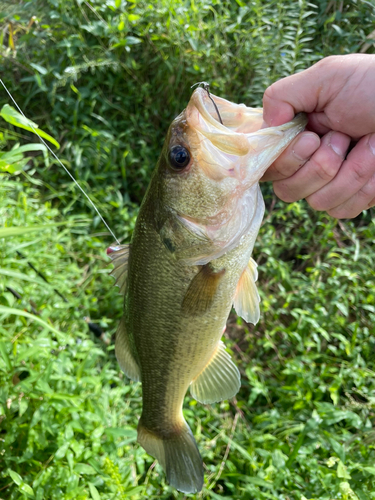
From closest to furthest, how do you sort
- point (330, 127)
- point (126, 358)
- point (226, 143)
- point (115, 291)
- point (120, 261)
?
point (226, 143), point (330, 127), point (120, 261), point (126, 358), point (115, 291)

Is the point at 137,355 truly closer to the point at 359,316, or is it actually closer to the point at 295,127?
the point at 295,127

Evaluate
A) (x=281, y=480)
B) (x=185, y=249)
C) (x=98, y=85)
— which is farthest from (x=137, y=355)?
(x=98, y=85)

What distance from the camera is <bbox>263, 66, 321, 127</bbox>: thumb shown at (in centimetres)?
154

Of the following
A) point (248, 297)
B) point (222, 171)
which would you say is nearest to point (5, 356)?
A: point (248, 297)

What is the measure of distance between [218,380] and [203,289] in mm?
613

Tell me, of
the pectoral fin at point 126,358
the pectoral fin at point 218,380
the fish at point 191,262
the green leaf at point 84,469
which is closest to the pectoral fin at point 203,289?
the fish at point 191,262

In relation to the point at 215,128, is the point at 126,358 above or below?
below

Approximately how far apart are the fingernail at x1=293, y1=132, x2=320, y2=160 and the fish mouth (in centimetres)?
15

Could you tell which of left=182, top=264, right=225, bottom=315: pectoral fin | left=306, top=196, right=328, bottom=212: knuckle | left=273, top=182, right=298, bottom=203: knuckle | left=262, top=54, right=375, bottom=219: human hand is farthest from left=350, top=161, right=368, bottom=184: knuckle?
left=182, top=264, right=225, bottom=315: pectoral fin

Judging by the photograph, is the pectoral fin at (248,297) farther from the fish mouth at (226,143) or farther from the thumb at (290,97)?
the thumb at (290,97)

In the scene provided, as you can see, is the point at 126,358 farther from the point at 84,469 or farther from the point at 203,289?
the point at 203,289

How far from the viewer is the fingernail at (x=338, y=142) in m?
1.63

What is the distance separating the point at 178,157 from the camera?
145 cm

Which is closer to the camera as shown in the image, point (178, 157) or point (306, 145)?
point (178, 157)
